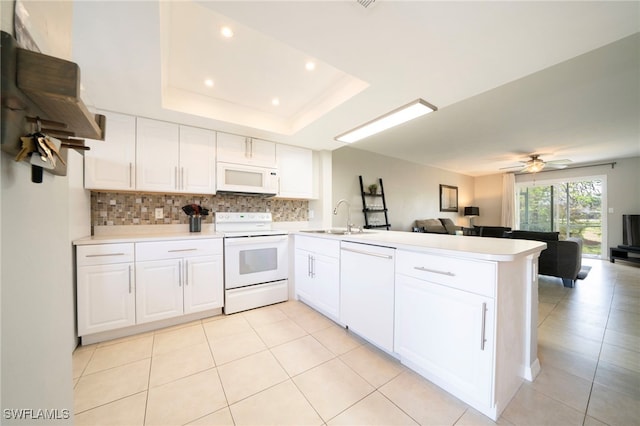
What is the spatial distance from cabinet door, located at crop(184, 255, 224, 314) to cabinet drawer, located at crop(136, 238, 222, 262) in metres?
0.06

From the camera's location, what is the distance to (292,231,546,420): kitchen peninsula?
1250 millimetres

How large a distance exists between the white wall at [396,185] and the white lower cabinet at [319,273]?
1760 mm

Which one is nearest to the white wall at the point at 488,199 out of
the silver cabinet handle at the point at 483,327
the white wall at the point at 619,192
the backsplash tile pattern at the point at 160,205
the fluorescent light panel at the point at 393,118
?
the white wall at the point at 619,192

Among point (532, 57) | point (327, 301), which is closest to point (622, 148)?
point (532, 57)

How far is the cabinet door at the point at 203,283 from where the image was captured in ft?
7.66

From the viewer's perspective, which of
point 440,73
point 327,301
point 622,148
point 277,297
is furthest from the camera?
point 622,148

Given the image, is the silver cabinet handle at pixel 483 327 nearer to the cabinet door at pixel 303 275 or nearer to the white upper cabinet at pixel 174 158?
the cabinet door at pixel 303 275

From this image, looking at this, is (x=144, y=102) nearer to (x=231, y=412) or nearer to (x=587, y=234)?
(x=231, y=412)

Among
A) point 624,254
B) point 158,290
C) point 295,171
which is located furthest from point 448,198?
point 158,290

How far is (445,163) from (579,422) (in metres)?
5.77

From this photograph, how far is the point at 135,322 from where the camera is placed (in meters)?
2.09

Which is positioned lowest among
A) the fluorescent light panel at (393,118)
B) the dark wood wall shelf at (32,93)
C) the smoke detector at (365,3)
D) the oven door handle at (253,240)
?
the oven door handle at (253,240)

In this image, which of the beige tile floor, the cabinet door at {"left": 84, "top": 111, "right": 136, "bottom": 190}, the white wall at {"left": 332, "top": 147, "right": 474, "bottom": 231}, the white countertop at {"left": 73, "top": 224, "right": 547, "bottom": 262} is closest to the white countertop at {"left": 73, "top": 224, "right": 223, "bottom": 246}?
the white countertop at {"left": 73, "top": 224, "right": 547, "bottom": 262}

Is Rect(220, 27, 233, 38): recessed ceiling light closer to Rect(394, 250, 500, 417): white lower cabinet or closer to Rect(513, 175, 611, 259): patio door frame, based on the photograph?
Rect(394, 250, 500, 417): white lower cabinet
